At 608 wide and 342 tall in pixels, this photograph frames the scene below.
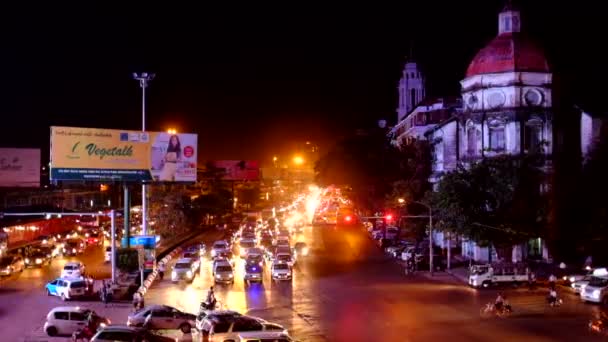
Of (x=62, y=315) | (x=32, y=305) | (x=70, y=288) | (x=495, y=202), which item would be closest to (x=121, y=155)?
(x=70, y=288)

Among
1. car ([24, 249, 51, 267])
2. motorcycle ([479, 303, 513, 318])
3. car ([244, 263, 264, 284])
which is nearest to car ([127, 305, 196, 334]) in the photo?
motorcycle ([479, 303, 513, 318])

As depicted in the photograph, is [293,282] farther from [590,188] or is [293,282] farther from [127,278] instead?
[590,188]

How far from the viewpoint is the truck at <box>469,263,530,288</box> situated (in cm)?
4297

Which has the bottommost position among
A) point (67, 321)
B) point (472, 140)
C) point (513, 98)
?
point (67, 321)

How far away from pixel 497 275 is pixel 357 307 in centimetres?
1140

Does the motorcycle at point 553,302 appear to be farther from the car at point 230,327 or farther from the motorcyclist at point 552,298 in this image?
the car at point 230,327

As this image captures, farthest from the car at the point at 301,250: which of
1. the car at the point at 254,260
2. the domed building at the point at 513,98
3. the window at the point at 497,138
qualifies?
the window at the point at 497,138

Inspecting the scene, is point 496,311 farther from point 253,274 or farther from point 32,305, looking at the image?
point 32,305

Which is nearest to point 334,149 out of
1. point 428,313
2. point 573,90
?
point 573,90

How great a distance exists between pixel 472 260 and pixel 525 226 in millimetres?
6747

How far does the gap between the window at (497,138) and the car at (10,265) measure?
109 ft

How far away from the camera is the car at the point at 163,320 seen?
29.1 m

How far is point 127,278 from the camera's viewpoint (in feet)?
141

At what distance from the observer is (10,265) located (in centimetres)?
5088
